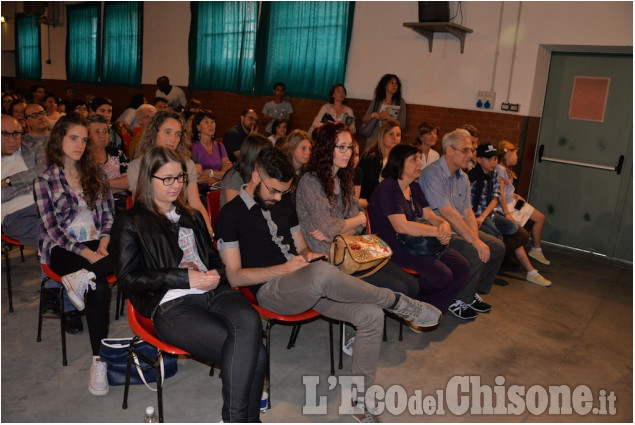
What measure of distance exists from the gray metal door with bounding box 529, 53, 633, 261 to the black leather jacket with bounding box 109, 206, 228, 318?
520 centimetres

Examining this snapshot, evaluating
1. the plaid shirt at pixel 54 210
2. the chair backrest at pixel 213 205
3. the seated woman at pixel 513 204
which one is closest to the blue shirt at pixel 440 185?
the seated woman at pixel 513 204

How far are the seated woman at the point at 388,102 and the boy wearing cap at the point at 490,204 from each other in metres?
2.16

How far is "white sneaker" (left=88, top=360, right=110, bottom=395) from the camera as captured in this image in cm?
269

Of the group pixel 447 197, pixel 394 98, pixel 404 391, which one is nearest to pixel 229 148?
pixel 394 98

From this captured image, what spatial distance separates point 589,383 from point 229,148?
4356 millimetres

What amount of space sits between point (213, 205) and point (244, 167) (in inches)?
13.3

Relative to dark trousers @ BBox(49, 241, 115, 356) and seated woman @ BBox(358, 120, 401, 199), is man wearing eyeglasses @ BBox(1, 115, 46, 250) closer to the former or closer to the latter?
dark trousers @ BBox(49, 241, 115, 356)

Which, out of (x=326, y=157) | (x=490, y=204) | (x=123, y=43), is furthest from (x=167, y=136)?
(x=123, y=43)

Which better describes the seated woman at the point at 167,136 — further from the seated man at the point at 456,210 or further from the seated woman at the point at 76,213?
the seated man at the point at 456,210

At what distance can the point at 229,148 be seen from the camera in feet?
20.0

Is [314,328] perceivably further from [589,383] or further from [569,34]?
[569,34]

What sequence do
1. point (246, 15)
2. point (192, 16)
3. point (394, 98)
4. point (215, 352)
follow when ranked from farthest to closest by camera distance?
point (192, 16) < point (246, 15) < point (394, 98) < point (215, 352)

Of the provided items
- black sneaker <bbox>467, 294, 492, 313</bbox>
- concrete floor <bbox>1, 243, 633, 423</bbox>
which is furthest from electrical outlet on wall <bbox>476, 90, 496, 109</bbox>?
black sneaker <bbox>467, 294, 492, 313</bbox>

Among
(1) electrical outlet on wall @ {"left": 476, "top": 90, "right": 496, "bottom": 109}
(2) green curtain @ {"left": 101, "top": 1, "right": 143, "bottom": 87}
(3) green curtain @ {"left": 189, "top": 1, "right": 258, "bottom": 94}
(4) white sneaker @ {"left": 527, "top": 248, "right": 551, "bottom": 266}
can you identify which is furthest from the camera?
(2) green curtain @ {"left": 101, "top": 1, "right": 143, "bottom": 87}
